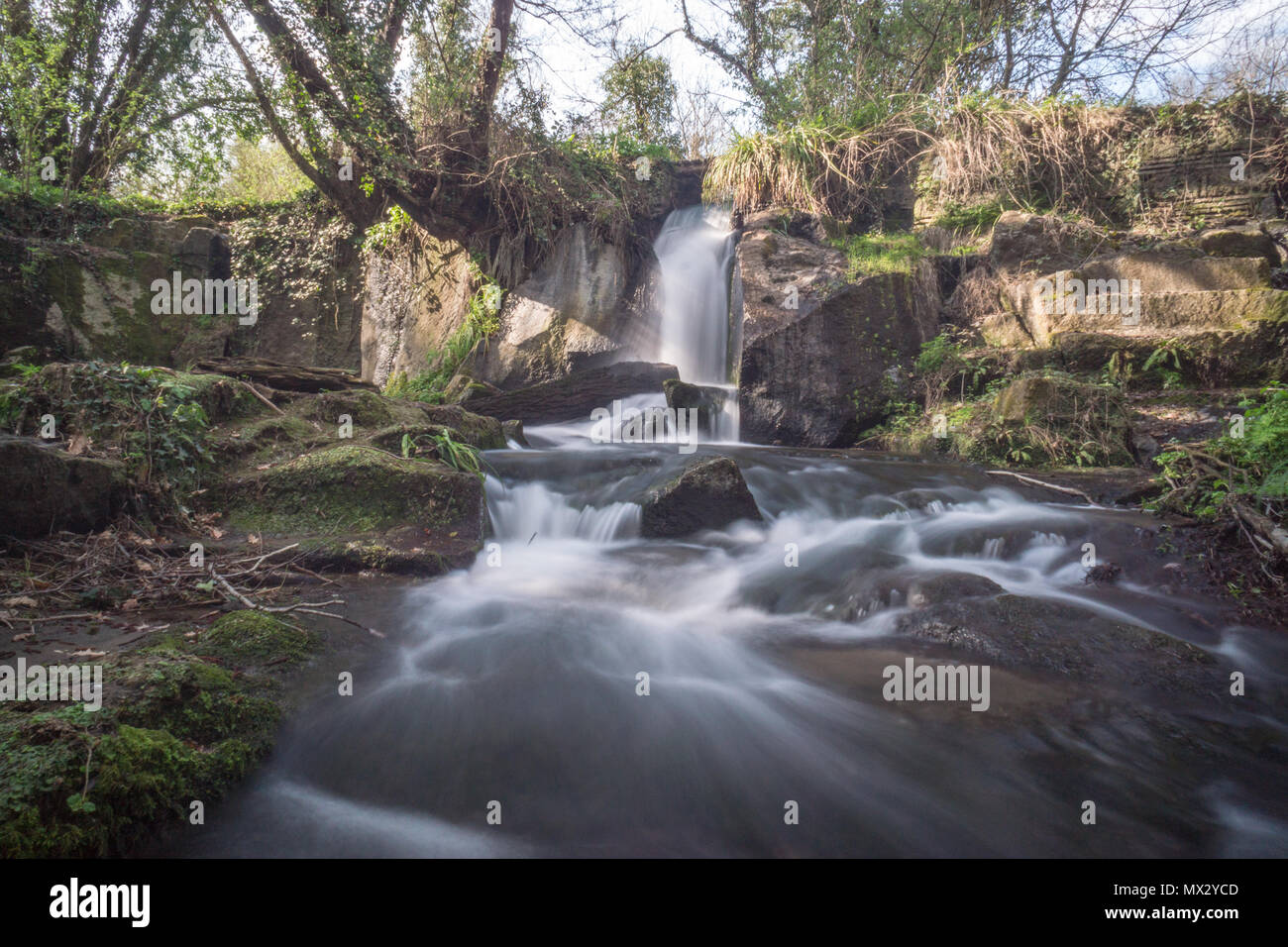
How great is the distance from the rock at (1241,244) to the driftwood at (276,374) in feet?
35.0

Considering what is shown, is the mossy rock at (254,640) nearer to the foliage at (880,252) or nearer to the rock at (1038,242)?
the foliage at (880,252)

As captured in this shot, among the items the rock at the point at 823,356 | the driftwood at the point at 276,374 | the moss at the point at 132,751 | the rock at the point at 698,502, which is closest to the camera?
the moss at the point at 132,751

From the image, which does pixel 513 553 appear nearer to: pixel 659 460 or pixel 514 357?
pixel 659 460

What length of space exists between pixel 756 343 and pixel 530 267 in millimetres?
4525

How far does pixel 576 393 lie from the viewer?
9.24 meters

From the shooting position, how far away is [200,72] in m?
10.7

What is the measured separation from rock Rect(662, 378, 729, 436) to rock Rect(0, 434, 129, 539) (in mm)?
5990

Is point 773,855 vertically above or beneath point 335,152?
beneath

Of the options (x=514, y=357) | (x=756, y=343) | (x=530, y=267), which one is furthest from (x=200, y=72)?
(x=756, y=343)

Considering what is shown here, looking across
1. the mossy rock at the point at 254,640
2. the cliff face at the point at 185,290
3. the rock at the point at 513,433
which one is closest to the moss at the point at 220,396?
the rock at the point at 513,433

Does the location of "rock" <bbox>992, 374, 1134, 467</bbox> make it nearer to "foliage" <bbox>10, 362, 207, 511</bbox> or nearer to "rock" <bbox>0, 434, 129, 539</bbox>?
"foliage" <bbox>10, 362, 207, 511</bbox>

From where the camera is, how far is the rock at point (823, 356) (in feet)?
28.3

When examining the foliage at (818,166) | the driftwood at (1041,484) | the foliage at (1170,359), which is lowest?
the driftwood at (1041,484)

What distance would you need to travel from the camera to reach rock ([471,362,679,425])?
9031 millimetres
